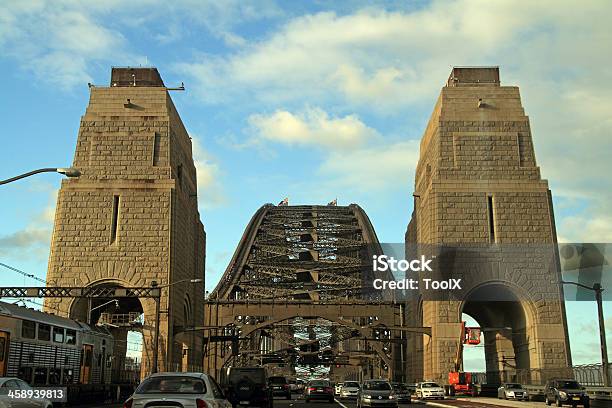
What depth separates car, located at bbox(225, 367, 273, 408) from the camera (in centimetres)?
3466

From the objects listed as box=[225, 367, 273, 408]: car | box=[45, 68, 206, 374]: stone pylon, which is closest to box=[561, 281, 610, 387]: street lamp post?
box=[225, 367, 273, 408]: car

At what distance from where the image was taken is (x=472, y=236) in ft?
225

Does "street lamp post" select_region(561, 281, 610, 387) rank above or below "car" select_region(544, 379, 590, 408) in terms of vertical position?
above

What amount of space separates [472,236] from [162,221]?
29.3m

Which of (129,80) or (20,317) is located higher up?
(129,80)

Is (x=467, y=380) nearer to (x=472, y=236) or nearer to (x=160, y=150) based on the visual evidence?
(x=472, y=236)

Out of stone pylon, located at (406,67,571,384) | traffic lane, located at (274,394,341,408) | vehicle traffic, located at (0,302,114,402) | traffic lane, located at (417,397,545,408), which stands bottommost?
traffic lane, located at (274,394,341,408)

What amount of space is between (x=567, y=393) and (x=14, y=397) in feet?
108

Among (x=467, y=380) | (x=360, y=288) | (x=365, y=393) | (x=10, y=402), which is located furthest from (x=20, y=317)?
(x=360, y=288)

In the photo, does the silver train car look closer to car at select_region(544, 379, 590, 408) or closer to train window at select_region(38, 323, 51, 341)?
train window at select_region(38, 323, 51, 341)

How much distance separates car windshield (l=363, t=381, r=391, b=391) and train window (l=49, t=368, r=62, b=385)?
622 inches

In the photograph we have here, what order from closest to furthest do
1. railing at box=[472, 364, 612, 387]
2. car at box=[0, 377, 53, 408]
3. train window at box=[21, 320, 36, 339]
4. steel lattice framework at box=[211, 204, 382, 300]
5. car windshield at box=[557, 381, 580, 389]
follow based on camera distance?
car at box=[0, 377, 53, 408]
train window at box=[21, 320, 36, 339]
car windshield at box=[557, 381, 580, 389]
railing at box=[472, 364, 612, 387]
steel lattice framework at box=[211, 204, 382, 300]

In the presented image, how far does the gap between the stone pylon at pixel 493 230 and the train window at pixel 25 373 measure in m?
40.6

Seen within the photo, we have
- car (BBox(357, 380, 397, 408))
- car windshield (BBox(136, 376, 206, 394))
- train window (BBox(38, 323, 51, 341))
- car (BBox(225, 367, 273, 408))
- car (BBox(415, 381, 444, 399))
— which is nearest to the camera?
car windshield (BBox(136, 376, 206, 394))
